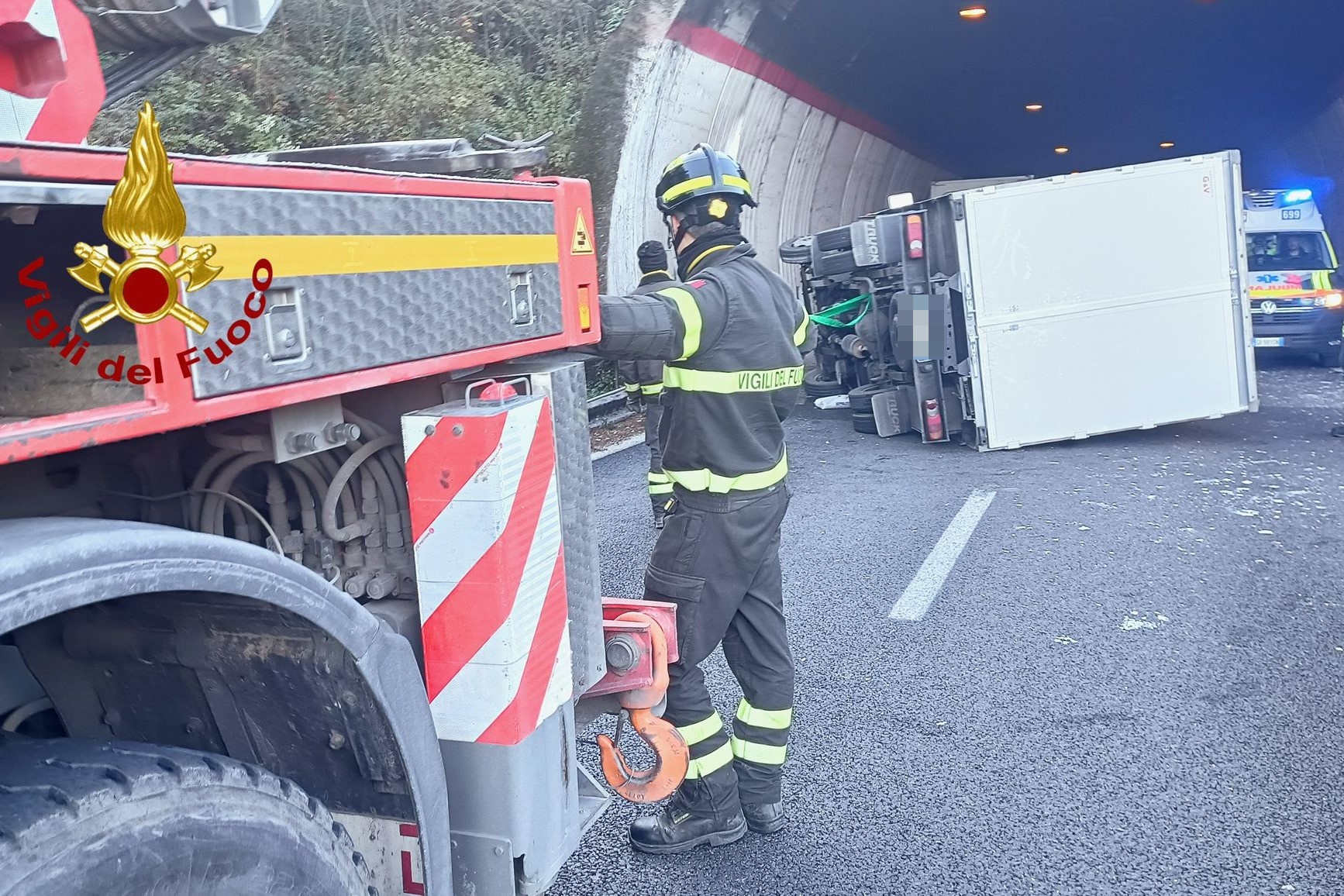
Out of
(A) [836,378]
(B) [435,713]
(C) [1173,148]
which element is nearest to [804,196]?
(A) [836,378]

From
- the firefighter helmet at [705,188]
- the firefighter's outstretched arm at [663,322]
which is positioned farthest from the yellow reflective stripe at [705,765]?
the firefighter helmet at [705,188]

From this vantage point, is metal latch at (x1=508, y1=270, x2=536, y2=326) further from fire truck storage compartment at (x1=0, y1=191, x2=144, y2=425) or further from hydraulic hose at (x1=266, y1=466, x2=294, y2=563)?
fire truck storage compartment at (x1=0, y1=191, x2=144, y2=425)

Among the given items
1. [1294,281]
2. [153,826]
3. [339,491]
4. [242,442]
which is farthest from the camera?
[1294,281]

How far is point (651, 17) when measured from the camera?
440 inches

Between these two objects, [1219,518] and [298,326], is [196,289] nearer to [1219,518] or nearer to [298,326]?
[298,326]

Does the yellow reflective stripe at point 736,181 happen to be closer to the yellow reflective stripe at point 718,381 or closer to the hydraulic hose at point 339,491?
the yellow reflective stripe at point 718,381

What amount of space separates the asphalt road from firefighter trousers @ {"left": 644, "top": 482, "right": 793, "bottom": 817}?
0.23 m

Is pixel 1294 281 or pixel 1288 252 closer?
pixel 1294 281

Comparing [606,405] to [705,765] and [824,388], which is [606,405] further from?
[705,765]

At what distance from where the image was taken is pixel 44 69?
214 cm

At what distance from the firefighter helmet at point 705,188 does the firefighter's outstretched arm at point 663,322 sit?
1.18ft

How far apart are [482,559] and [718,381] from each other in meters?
1.54

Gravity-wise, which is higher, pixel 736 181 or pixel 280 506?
pixel 736 181

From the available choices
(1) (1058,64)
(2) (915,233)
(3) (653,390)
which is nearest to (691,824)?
(3) (653,390)
